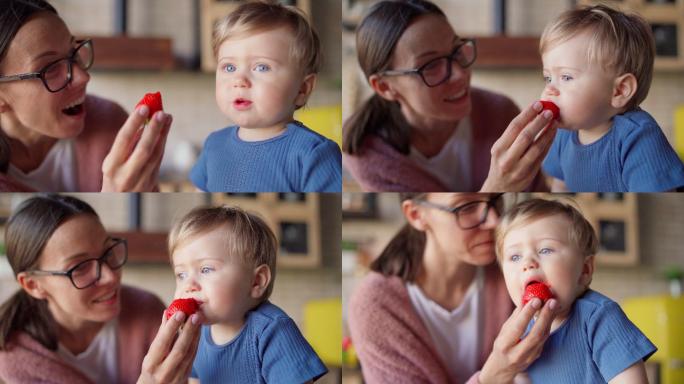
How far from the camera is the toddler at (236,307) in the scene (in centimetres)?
101

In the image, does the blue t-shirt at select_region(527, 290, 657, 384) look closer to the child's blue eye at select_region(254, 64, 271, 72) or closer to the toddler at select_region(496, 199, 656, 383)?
the toddler at select_region(496, 199, 656, 383)

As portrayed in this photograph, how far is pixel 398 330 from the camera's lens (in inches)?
41.3

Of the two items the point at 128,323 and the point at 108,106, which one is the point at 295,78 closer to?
the point at 108,106

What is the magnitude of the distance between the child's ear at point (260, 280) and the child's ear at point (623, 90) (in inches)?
14.5

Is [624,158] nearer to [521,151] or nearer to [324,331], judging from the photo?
[521,151]

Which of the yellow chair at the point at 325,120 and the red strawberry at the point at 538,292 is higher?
the yellow chair at the point at 325,120

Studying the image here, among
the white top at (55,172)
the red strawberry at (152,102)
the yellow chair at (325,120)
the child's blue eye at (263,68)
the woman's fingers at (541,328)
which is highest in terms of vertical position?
the child's blue eye at (263,68)

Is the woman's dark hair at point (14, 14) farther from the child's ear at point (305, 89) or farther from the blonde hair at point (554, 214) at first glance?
the blonde hair at point (554, 214)

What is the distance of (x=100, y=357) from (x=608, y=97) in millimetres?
565

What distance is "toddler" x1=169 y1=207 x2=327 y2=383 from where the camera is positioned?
1007 mm

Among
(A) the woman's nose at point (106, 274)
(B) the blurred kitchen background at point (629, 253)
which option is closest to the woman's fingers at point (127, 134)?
(A) the woman's nose at point (106, 274)

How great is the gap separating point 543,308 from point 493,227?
100 millimetres

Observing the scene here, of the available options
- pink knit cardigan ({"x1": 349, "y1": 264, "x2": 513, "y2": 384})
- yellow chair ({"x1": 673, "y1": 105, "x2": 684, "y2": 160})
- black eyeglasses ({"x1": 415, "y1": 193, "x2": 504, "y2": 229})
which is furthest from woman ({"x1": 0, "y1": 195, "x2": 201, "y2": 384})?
yellow chair ({"x1": 673, "y1": 105, "x2": 684, "y2": 160})

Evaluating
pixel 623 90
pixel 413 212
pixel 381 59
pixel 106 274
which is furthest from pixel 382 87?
pixel 106 274
